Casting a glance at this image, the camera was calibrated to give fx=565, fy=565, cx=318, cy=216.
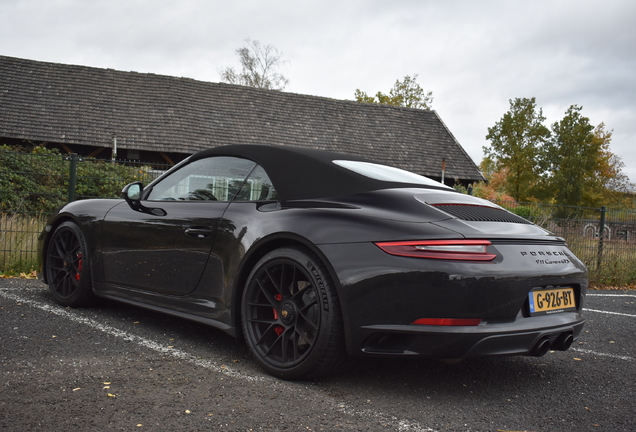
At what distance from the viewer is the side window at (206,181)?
11.8ft

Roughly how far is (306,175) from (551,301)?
150 centimetres

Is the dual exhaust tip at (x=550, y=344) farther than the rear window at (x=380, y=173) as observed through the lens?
No

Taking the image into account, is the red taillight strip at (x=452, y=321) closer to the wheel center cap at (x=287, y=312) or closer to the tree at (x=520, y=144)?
the wheel center cap at (x=287, y=312)

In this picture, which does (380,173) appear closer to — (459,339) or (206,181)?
(206,181)

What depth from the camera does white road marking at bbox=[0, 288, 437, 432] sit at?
2532mm

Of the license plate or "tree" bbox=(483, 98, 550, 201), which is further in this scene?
"tree" bbox=(483, 98, 550, 201)

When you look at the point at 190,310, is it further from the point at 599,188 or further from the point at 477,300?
the point at 599,188

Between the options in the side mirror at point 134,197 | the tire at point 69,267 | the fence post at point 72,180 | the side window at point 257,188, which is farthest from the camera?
the fence post at point 72,180

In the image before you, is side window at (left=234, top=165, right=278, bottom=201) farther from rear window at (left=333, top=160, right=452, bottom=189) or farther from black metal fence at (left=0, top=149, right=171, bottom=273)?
black metal fence at (left=0, top=149, right=171, bottom=273)

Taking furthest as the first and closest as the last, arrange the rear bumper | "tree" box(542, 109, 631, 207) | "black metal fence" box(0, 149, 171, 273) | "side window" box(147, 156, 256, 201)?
"tree" box(542, 109, 631, 207), "black metal fence" box(0, 149, 171, 273), "side window" box(147, 156, 256, 201), the rear bumper

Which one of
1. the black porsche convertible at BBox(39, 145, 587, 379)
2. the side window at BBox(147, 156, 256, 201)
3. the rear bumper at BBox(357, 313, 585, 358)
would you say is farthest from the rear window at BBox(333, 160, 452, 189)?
the rear bumper at BBox(357, 313, 585, 358)

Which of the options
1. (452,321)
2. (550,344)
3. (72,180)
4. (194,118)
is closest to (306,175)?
(452,321)

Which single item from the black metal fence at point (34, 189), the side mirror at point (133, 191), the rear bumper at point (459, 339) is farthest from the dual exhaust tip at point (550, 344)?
the black metal fence at point (34, 189)

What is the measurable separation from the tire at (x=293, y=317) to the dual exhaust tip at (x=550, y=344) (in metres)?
0.96
